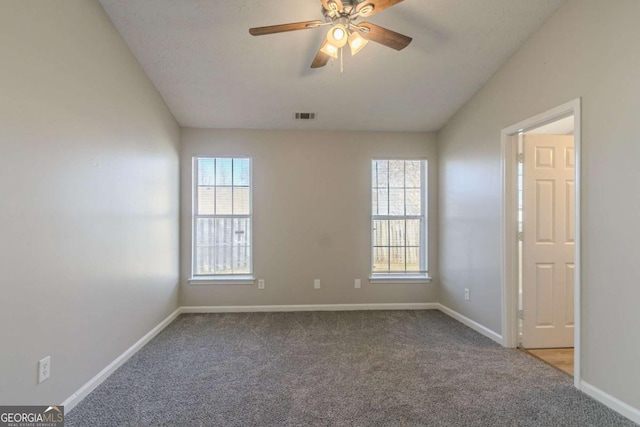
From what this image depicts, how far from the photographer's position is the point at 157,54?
9.25ft

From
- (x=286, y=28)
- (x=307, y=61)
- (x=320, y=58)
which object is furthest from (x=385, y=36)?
(x=307, y=61)

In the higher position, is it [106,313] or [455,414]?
[106,313]

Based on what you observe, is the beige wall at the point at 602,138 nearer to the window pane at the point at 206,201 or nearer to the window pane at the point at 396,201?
the window pane at the point at 396,201

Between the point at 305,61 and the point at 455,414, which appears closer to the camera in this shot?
the point at 455,414

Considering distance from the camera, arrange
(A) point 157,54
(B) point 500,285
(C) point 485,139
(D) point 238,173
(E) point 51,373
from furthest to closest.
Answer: (D) point 238,173, (C) point 485,139, (B) point 500,285, (A) point 157,54, (E) point 51,373

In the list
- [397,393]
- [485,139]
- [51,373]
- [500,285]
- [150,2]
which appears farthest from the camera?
[485,139]

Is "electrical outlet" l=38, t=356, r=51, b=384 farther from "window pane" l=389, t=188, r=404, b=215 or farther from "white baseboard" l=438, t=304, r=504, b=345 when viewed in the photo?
"window pane" l=389, t=188, r=404, b=215

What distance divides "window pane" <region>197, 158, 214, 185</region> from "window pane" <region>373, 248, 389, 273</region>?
2.39 m

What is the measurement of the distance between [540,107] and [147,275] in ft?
12.5

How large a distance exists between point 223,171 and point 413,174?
2.57 metres

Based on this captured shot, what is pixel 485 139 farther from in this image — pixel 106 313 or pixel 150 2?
pixel 106 313

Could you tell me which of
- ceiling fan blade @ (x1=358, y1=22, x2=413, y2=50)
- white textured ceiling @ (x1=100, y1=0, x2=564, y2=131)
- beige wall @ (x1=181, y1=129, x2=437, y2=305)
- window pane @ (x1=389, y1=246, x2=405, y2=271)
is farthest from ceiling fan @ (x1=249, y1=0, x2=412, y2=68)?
window pane @ (x1=389, y1=246, x2=405, y2=271)

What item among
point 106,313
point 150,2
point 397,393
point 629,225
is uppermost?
point 150,2

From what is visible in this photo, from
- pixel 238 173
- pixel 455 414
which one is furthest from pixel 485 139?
pixel 238 173
